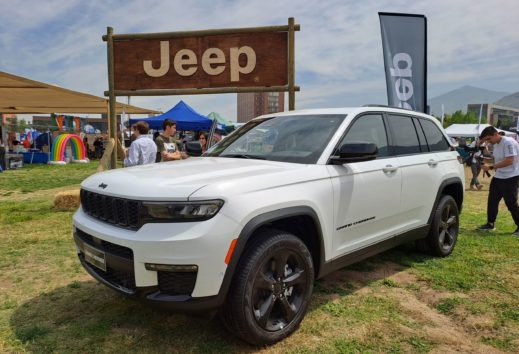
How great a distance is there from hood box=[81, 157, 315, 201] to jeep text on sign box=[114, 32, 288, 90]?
14.3 feet

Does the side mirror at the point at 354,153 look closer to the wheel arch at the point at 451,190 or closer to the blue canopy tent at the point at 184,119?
the wheel arch at the point at 451,190

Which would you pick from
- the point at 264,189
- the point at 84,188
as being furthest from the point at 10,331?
the point at 264,189

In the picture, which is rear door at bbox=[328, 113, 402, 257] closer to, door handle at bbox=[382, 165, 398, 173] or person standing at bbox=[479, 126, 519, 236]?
door handle at bbox=[382, 165, 398, 173]

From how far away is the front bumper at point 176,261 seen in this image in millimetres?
2395

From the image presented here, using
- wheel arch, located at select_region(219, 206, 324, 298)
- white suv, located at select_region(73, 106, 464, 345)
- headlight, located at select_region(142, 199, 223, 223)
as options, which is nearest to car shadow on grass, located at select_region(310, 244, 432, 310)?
white suv, located at select_region(73, 106, 464, 345)

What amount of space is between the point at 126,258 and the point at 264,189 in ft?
3.27

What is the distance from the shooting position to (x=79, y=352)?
9.01ft

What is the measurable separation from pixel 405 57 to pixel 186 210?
861 cm

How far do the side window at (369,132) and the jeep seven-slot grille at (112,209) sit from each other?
190cm

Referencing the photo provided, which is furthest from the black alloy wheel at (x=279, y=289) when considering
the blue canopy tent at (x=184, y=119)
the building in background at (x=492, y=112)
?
the building in background at (x=492, y=112)

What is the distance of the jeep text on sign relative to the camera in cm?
727

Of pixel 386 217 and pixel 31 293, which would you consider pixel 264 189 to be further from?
pixel 31 293

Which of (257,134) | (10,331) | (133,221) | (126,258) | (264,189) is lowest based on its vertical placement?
(10,331)

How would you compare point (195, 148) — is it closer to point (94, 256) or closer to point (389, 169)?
point (94, 256)
